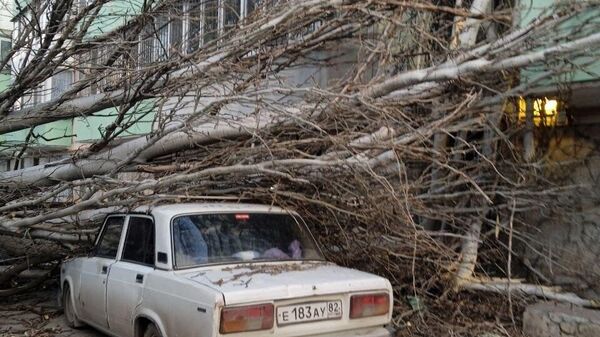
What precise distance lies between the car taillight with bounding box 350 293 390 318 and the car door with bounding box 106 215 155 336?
1.74 metres

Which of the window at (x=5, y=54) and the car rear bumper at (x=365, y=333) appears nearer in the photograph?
the car rear bumper at (x=365, y=333)

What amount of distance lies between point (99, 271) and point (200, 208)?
58.9 inches

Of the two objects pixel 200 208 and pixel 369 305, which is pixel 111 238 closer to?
pixel 200 208

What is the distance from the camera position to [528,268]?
7.49 metres

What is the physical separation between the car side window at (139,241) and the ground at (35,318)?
4.86 ft

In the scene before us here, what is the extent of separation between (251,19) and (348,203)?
10.5 feet

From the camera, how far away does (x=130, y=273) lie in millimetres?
5449

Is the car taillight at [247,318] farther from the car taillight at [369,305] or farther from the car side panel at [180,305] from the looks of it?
the car taillight at [369,305]

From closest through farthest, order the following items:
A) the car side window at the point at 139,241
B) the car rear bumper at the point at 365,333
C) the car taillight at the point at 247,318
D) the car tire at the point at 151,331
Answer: the car taillight at the point at 247,318 → the car rear bumper at the point at 365,333 → the car tire at the point at 151,331 → the car side window at the point at 139,241

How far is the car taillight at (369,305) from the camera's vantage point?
4.74m

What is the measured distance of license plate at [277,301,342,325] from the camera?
4410 millimetres

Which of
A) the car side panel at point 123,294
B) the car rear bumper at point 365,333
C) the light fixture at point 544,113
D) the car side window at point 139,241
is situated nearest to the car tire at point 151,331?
the car side panel at point 123,294

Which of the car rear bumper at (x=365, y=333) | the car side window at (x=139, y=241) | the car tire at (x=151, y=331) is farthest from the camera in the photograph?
the car side window at (x=139, y=241)

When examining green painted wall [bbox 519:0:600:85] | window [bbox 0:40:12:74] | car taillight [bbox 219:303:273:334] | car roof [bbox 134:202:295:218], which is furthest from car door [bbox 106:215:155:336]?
green painted wall [bbox 519:0:600:85]
